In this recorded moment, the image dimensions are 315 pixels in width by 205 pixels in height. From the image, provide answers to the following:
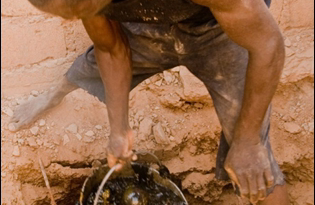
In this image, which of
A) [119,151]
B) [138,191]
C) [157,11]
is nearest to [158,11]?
[157,11]

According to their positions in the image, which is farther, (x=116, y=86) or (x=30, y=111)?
(x=30, y=111)

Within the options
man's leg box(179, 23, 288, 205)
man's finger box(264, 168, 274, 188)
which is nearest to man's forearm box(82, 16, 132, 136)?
man's leg box(179, 23, 288, 205)

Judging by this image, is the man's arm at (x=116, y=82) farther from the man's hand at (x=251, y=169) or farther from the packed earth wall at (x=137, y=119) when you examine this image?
the packed earth wall at (x=137, y=119)

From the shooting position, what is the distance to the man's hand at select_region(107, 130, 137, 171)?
1994mm

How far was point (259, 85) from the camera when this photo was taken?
1653mm

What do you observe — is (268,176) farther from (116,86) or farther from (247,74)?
(116,86)

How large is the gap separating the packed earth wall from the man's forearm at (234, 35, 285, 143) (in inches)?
41.0

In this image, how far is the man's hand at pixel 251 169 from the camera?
181cm

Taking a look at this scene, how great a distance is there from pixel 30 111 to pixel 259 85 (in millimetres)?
Result: 1541

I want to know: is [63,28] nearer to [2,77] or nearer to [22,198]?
[2,77]

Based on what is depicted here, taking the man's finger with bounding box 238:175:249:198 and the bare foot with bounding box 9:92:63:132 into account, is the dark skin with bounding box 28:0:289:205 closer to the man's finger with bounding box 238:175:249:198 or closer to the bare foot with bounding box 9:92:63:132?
the man's finger with bounding box 238:175:249:198

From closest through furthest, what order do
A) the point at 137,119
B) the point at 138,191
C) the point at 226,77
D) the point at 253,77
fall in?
the point at 253,77, the point at 226,77, the point at 138,191, the point at 137,119

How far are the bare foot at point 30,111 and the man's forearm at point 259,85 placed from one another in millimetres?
1313

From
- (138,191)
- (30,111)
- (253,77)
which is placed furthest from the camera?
(30,111)
